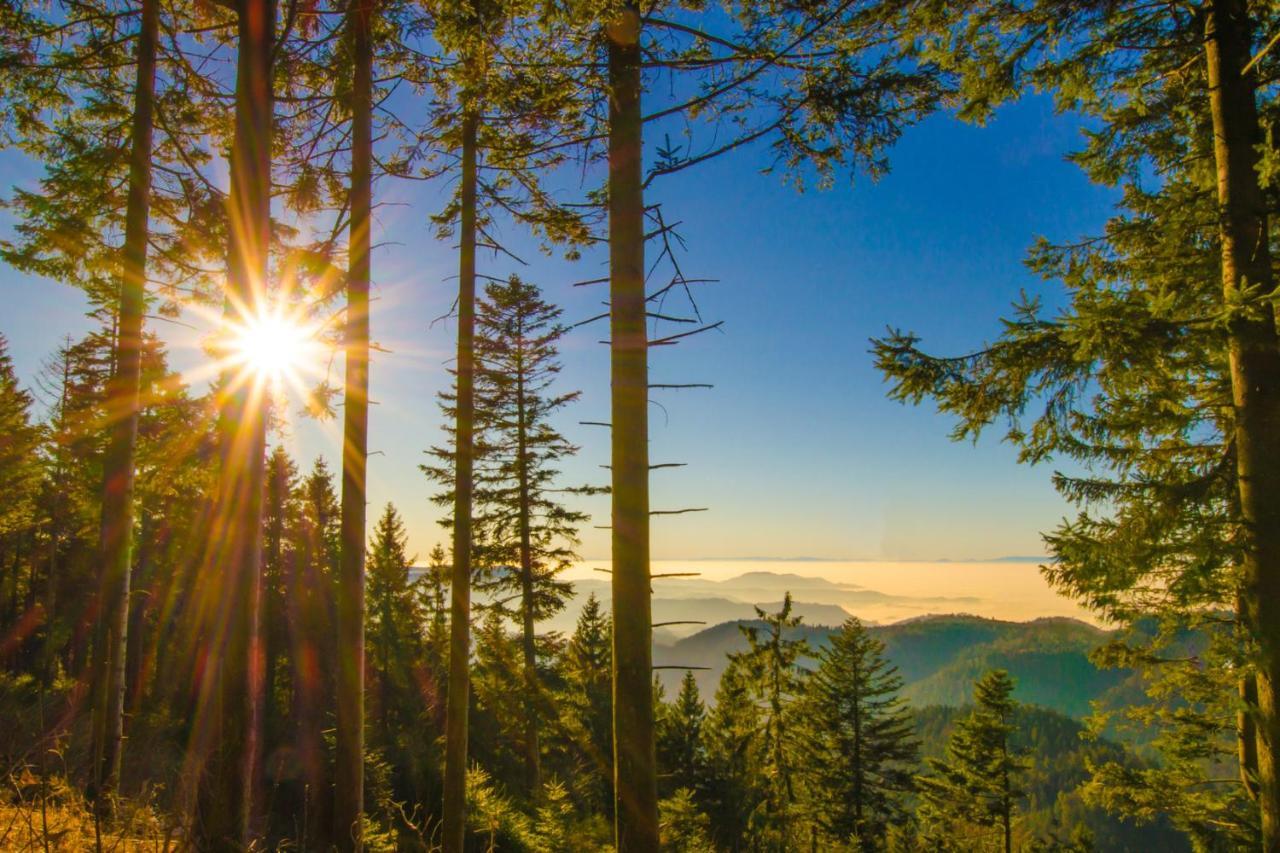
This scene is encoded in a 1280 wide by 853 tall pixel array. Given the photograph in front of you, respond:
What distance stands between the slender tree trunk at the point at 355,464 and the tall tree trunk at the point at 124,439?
320 centimetres

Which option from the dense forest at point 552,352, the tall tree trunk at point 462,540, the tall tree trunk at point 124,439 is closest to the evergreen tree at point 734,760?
the dense forest at point 552,352

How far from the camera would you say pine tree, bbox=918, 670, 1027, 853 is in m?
23.1

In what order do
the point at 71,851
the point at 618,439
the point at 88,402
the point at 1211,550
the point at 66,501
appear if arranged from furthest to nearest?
the point at 66,501 → the point at 88,402 → the point at 1211,550 → the point at 618,439 → the point at 71,851

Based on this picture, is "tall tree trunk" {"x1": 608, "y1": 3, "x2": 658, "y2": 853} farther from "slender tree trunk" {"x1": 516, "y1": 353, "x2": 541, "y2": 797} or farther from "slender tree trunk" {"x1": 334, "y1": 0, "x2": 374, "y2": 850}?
"slender tree trunk" {"x1": 516, "y1": 353, "x2": 541, "y2": 797}

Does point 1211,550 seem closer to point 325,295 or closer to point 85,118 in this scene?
point 325,295

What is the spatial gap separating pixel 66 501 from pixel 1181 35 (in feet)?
113

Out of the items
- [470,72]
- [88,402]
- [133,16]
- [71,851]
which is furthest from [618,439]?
[88,402]

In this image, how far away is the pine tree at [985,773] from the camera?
2311 cm

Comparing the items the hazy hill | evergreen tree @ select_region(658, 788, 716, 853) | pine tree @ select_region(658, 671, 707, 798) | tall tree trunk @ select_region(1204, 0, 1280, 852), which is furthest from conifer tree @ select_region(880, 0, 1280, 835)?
the hazy hill

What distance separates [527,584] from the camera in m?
14.3

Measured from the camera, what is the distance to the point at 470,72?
205 inches

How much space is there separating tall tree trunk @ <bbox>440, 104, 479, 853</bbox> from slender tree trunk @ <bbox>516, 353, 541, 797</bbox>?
542 cm

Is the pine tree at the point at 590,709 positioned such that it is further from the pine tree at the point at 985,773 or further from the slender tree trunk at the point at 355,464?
the pine tree at the point at 985,773

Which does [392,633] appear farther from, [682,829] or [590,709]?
[682,829]
